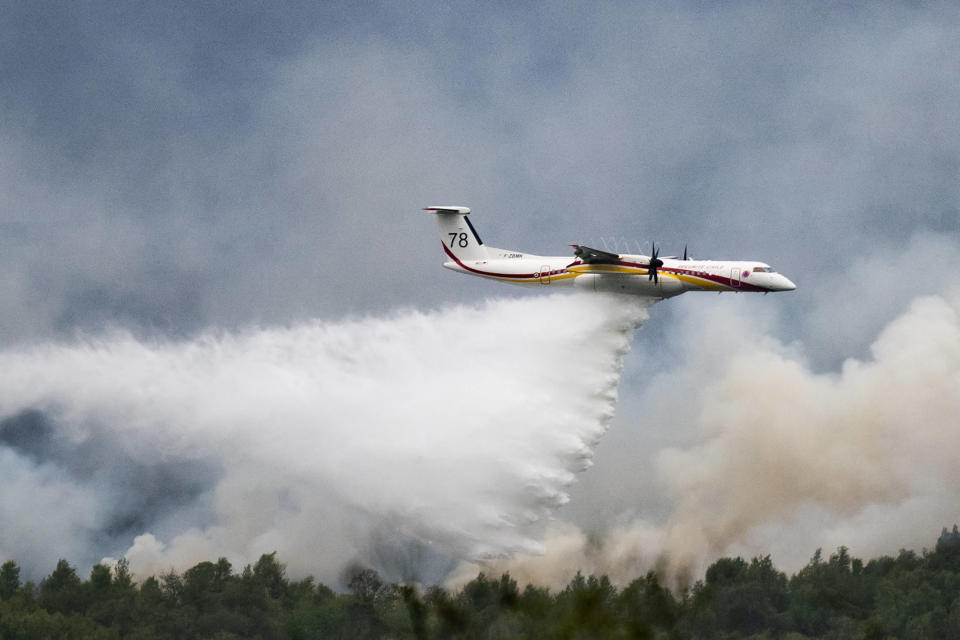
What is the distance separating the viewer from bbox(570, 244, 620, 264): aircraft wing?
50.4 metres

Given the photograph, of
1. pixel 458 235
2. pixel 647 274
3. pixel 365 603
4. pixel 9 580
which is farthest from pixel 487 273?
pixel 9 580

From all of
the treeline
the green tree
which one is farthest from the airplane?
the green tree

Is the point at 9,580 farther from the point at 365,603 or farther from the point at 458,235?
the point at 458,235

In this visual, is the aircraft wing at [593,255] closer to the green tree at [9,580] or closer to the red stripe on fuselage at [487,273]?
the red stripe on fuselage at [487,273]

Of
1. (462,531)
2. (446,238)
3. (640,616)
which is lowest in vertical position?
(640,616)

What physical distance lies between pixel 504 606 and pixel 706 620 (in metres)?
30.2

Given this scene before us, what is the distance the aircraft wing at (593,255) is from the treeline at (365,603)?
20.9m

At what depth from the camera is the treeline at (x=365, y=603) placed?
248ft

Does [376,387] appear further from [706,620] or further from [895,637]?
[895,637]

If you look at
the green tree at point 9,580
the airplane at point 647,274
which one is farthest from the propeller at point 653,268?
the green tree at point 9,580

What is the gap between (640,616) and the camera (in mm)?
43406

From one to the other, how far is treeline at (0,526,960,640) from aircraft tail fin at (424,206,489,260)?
18.6 metres

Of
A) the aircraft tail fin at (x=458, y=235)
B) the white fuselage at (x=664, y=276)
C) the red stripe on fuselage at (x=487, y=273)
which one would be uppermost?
the aircraft tail fin at (x=458, y=235)

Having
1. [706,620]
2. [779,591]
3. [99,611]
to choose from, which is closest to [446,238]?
[706,620]
